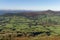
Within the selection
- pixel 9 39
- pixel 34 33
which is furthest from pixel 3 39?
pixel 34 33

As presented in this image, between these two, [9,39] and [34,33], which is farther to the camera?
[34,33]

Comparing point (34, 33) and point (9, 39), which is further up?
point (9, 39)

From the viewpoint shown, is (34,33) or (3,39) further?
(34,33)

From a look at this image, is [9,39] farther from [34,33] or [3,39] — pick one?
[34,33]

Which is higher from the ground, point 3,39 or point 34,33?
point 3,39
